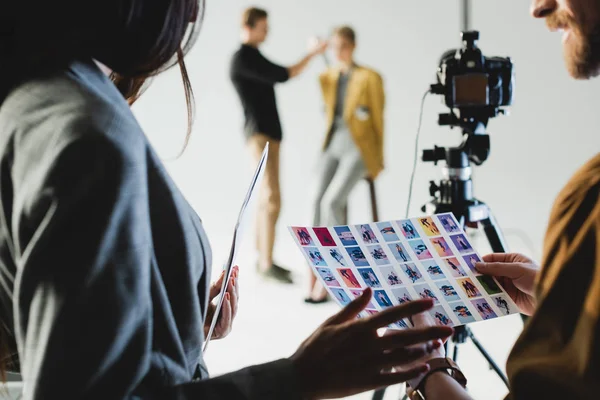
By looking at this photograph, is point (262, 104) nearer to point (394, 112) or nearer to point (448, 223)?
point (394, 112)

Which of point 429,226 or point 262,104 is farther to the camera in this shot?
point 262,104

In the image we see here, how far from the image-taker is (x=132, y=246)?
57cm

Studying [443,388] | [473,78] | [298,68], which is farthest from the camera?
[298,68]

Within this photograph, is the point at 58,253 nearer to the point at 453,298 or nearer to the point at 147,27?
the point at 147,27

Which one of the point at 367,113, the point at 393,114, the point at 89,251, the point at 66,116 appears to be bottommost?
the point at 393,114

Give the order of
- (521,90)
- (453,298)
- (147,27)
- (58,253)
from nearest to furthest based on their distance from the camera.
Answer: (58,253), (147,27), (453,298), (521,90)

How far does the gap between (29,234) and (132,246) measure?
0.08 m

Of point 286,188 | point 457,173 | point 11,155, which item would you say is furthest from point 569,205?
point 286,188

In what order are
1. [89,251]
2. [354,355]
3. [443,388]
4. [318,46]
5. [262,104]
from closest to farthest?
[89,251]
[354,355]
[443,388]
[262,104]
[318,46]

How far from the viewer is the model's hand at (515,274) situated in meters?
1.02

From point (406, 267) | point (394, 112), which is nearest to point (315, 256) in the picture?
point (406, 267)

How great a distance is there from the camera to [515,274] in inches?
40.4

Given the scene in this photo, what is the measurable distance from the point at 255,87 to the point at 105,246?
3.49 meters

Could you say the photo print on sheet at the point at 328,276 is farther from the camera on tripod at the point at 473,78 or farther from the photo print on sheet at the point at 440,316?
the camera on tripod at the point at 473,78
